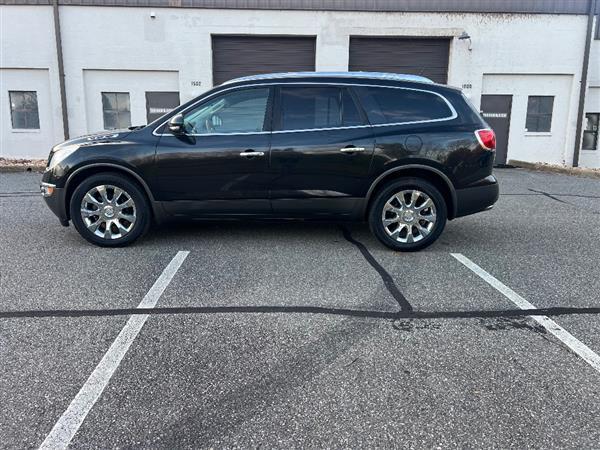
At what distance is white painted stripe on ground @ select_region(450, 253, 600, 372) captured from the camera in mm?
3203

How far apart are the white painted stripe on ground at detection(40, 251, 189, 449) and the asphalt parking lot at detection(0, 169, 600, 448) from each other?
0.01 m

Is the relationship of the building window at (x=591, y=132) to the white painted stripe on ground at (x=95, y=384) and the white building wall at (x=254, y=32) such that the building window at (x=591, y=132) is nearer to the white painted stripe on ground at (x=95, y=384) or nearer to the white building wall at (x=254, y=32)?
the white building wall at (x=254, y=32)

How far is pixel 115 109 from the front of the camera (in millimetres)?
15438

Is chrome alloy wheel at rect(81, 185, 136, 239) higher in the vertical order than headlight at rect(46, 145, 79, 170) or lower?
lower

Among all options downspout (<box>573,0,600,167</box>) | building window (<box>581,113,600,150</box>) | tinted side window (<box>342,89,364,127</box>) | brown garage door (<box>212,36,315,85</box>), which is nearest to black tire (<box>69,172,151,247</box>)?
tinted side window (<box>342,89,364,127</box>)

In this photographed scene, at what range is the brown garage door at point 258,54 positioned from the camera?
1504 cm

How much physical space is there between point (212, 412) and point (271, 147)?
331cm

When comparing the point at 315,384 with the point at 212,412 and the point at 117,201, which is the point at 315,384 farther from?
the point at 117,201

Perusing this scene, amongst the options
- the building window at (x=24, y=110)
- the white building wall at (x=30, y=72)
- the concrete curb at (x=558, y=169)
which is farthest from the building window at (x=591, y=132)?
the building window at (x=24, y=110)

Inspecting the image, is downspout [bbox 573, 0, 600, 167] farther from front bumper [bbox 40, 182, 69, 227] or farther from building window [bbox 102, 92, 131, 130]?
front bumper [bbox 40, 182, 69, 227]

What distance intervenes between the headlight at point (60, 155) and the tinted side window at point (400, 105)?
3.26 m

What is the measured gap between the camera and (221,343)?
335 cm

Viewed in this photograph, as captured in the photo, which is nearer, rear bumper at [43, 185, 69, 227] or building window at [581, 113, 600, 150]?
rear bumper at [43, 185, 69, 227]

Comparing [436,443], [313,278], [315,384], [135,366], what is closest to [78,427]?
[135,366]
